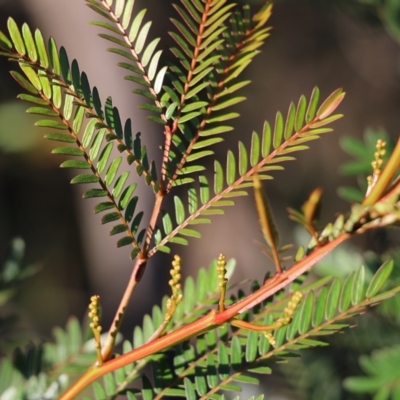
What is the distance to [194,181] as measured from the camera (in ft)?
1.22

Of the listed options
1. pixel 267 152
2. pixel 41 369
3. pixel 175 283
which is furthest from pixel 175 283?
pixel 41 369

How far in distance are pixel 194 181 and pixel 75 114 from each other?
3.5 inches

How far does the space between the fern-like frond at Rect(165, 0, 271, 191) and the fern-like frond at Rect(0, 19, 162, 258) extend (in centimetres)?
3

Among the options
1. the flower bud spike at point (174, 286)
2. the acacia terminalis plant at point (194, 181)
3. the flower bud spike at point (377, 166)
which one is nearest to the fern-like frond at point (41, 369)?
the acacia terminalis plant at point (194, 181)

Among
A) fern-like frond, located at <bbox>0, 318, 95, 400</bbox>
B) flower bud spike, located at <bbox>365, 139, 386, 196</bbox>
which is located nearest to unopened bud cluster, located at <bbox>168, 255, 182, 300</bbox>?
flower bud spike, located at <bbox>365, 139, 386, 196</bbox>

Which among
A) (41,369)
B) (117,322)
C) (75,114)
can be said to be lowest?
(41,369)

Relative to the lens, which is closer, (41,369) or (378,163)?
(378,163)

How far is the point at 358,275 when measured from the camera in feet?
1.30

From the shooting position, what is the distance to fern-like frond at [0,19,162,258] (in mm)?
321

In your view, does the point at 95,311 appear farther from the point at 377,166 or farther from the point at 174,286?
the point at 377,166

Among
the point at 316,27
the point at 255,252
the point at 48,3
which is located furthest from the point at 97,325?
the point at 316,27

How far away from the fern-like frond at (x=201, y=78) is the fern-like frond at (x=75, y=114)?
0.03 metres

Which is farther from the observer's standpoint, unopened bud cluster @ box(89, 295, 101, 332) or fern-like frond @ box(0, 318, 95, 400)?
fern-like frond @ box(0, 318, 95, 400)

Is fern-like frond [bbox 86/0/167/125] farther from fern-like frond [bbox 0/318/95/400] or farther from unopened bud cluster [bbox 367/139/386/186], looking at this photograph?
fern-like frond [bbox 0/318/95/400]
